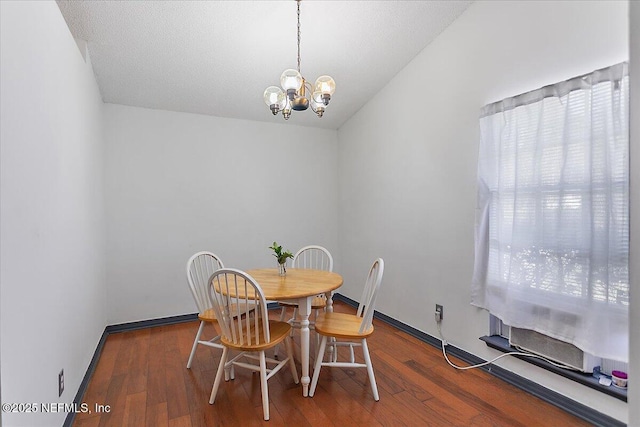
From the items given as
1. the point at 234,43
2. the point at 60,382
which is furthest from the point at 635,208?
the point at 234,43

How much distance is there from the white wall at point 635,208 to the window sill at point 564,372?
141 centimetres

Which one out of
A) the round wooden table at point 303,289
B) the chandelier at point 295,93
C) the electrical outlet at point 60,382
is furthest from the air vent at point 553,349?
the electrical outlet at point 60,382

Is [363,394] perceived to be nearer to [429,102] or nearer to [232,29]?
[429,102]

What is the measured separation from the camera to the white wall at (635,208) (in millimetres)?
710

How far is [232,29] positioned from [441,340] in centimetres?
307

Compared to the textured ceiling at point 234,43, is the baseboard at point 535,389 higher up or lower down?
lower down

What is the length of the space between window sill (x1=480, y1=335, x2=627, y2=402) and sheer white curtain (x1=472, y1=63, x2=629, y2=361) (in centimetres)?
19

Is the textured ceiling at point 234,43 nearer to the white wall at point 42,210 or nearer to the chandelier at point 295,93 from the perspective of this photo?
the white wall at point 42,210

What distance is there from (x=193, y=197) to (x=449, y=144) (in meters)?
2.69

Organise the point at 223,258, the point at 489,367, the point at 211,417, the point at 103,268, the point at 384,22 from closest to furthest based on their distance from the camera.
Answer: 1. the point at 211,417
2. the point at 489,367
3. the point at 384,22
4. the point at 103,268
5. the point at 223,258

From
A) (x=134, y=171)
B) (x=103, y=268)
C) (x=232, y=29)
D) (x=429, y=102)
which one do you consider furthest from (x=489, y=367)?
(x=134, y=171)

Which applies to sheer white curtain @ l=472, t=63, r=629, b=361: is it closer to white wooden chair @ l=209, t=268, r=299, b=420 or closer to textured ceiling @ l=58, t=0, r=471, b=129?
textured ceiling @ l=58, t=0, r=471, b=129

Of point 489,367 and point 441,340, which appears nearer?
point 489,367

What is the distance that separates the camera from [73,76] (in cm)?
213
